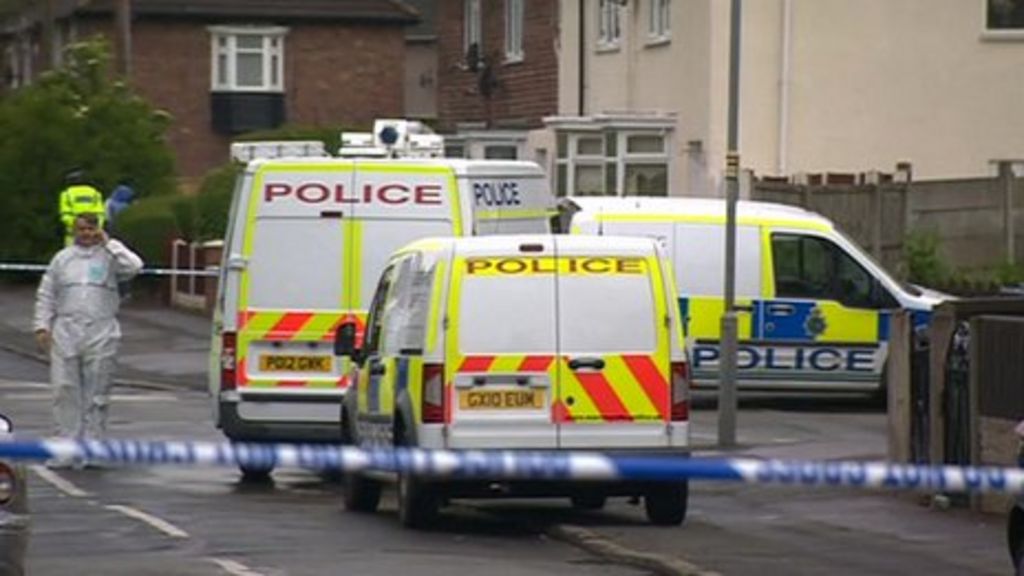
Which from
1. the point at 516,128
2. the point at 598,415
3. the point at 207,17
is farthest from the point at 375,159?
the point at 207,17

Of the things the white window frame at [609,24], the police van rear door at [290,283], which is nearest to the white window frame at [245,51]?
the white window frame at [609,24]

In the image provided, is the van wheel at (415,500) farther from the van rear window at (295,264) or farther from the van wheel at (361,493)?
the van rear window at (295,264)

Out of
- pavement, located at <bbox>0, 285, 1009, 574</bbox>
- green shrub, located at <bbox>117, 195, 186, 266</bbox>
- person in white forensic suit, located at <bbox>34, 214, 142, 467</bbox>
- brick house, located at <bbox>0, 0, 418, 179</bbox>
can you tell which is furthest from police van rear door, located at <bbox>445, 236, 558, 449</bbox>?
brick house, located at <bbox>0, 0, 418, 179</bbox>

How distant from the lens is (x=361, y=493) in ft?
55.8

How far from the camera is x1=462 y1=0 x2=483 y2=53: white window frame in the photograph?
50.3m

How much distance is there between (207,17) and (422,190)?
44.7 metres

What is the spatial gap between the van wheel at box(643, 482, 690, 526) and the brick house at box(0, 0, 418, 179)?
4729cm

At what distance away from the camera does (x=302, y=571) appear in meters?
13.7

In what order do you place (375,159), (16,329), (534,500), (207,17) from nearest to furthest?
(534,500), (375,159), (16,329), (207,17)

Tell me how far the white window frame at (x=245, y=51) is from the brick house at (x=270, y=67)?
2 cm

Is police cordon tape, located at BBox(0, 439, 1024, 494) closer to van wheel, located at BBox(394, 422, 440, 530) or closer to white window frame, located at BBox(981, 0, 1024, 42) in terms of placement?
van wheel, located at BBox(394, 422, 440, 530)

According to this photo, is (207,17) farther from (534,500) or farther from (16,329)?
(534,500)

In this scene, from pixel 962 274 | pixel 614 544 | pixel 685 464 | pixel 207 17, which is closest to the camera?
pixel 685 464

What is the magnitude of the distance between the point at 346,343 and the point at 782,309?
9250mm
